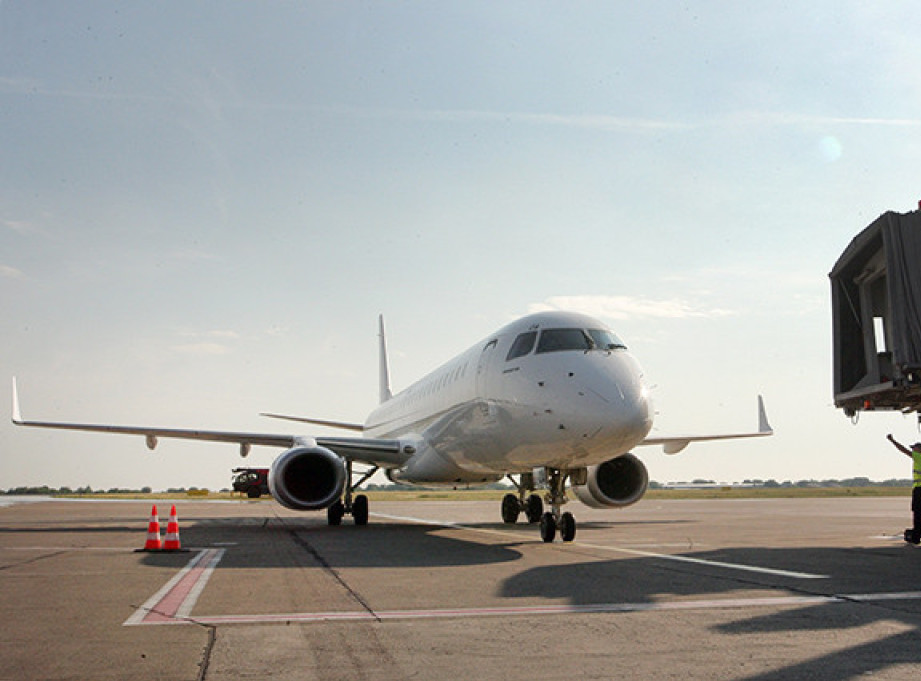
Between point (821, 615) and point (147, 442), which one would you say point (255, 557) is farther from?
point (147, 442)

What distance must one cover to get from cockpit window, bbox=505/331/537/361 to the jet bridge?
203 inches

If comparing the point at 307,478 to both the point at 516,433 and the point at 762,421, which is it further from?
the point at 762,421

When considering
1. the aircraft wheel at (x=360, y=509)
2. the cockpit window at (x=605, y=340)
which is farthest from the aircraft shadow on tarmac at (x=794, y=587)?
the aircraft wheel at (x=360, y=509)

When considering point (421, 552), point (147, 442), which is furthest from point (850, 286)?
point (147, 442)

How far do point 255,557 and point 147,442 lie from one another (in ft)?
38.1

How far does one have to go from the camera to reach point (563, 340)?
1374 centimetres

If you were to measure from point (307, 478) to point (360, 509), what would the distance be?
3.00 metres

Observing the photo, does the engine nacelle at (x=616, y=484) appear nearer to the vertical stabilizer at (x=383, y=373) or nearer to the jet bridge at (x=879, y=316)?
the jet bridge at (x=879, y=316)

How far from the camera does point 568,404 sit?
12602mm

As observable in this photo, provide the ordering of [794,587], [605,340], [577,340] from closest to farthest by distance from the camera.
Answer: [794,587], [577,340], [605,340]

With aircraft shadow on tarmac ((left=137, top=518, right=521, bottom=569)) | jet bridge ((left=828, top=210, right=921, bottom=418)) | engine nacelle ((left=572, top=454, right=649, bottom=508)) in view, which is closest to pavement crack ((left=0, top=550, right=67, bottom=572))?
aircraft shadow on tarmac ((left=137, top=518, right=521, bottom=569))

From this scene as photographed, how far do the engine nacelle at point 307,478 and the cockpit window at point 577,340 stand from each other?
5962 mm

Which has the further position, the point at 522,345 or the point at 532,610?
the point at 522,345

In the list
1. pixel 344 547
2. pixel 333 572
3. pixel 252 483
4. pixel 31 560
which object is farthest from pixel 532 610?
pixel 252 483
